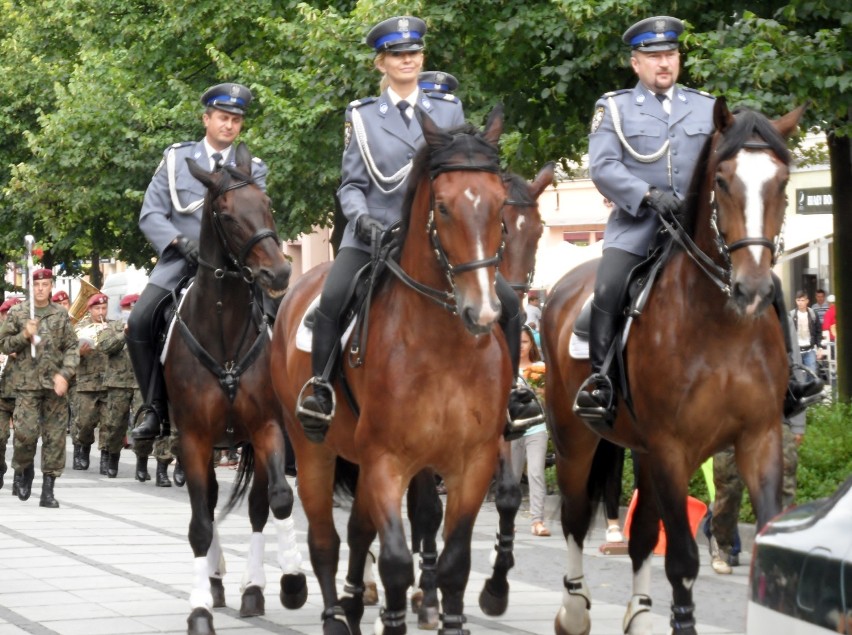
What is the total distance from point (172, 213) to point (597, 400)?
3761 millimetres

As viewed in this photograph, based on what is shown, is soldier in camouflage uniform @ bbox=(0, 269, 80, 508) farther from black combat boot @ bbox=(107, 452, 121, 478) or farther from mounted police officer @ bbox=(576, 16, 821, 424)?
mounted police officer @ bbox=(576, 16, 821, 424)

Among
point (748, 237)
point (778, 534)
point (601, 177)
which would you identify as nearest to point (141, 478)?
point (601, 177)

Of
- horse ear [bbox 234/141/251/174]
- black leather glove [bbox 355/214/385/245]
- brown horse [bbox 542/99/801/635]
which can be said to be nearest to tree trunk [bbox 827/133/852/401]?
horse ear [bbox 234/141/251/174]

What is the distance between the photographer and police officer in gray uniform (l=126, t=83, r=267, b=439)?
11125 mm

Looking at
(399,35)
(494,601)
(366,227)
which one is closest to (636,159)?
(399,35)

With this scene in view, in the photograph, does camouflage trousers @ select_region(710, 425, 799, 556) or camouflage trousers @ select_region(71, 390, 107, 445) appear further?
camouflage trousers @ select_region(71, 390, 107, 445)

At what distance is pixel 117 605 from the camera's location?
10578 mm

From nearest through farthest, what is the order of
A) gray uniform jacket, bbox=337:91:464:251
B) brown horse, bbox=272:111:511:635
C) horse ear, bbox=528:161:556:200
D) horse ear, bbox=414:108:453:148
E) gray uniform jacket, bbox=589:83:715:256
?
brown horse, bbox=272:111:511:635
horse ear, bbox=414:108:453:148
gray uniform jacket, bbox=337:91:464:251
gray uniform jacket, bbox=589:83:715:256
horse ear, bbox=528:161:556:200

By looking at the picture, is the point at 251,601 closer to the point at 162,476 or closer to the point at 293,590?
the point at 293,590

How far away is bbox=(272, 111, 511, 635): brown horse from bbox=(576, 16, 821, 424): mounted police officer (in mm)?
985

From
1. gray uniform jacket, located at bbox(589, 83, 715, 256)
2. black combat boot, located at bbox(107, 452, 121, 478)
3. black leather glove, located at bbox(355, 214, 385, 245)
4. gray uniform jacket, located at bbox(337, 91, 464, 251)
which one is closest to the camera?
black leather glove, located at bbox(355, 214, 385, 245)

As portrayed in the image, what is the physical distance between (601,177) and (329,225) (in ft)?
73.0

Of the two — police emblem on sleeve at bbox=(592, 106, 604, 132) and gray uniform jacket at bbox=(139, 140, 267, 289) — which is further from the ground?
police emblem on sleeve at bbox=(592, 106, 604, 132)

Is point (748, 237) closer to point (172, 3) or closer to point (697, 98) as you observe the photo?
point (697, 98)
